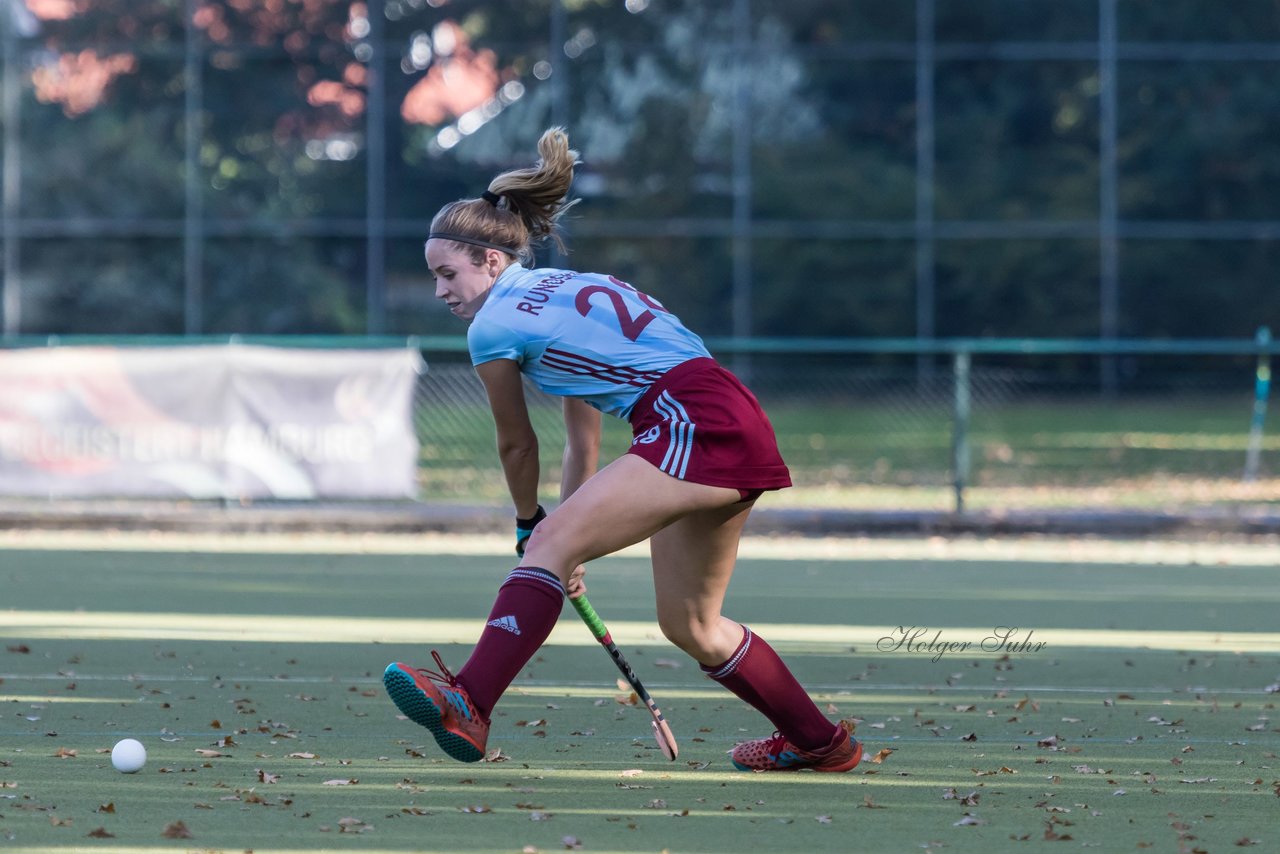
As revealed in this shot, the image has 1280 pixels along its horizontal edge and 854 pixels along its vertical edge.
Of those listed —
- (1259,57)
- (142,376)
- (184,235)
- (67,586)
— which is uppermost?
(1259,57)

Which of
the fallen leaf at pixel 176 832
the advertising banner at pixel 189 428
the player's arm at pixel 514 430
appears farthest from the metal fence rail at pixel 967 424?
the fallen leaf at pixel 176 832

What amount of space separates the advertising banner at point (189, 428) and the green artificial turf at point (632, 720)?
9.44ft

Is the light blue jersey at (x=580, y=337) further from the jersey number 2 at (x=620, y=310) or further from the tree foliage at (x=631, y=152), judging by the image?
the tree foliage at (x=631, y=152)

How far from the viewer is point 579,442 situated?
5410mm

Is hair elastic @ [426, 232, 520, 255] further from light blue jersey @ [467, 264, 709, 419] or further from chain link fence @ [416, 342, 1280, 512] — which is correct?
chain link fence @ [416, 342, 1280, 512]

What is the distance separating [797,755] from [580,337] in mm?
1418

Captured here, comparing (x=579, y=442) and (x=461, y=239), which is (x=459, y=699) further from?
(x=461, y=239)

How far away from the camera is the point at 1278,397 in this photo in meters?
21.2

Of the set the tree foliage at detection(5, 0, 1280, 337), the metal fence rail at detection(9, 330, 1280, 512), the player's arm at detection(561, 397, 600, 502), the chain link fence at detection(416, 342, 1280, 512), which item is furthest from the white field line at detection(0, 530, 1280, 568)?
the tree foliage at detection(5, 0, 1280, 337)

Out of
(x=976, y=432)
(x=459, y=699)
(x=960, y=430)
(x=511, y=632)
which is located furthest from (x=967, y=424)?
(x=459, y=699)

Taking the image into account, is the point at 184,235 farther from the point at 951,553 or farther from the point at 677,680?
the point at 677,680

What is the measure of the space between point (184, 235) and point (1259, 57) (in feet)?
47.4

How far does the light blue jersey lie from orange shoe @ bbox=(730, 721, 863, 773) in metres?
1.11

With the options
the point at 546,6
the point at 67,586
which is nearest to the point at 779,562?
the point at 67,586
